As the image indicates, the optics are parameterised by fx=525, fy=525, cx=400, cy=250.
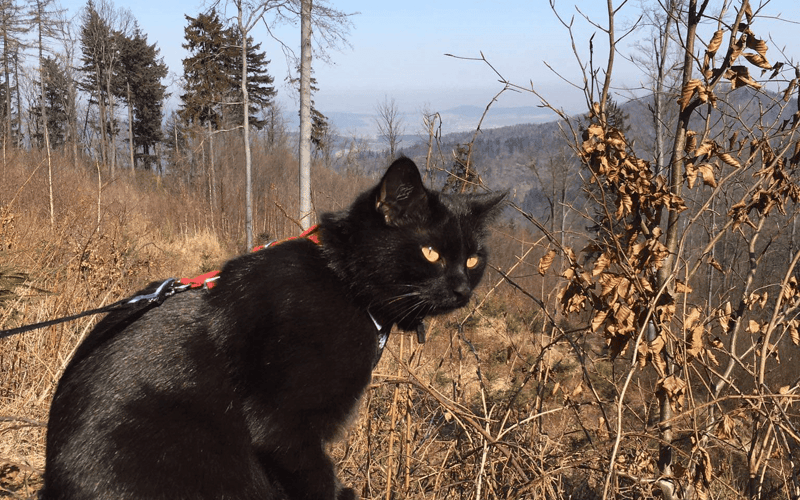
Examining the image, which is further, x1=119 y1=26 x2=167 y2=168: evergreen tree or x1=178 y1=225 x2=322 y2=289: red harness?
x1=119 y1=26 x2=167 y2=168: evergreen tree

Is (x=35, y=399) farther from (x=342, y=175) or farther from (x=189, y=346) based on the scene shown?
(x=342, y=175)

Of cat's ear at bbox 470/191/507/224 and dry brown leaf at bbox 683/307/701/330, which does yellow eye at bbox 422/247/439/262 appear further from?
dry brown leaf at bbox 683/307/701/330

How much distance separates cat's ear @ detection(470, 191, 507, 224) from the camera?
235 cm

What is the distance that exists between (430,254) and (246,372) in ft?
2.87

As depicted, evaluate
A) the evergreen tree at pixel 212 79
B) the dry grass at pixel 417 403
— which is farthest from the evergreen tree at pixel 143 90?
the dry grass at pixel 417 403

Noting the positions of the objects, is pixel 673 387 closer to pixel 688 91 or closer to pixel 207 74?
pixel 688 91

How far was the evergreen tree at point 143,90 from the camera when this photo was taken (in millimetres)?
38984

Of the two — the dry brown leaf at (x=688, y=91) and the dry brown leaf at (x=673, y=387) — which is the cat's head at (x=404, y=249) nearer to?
the dry brown leaf at (x=673, y=387)

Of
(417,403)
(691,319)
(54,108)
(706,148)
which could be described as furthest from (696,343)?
(54,108)

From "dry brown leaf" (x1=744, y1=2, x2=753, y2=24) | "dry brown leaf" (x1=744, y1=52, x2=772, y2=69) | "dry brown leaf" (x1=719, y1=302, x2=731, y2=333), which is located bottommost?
"dry brown leaf" (x1=719, y1=302, x2=731, y2=333)

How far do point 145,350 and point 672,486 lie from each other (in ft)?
7.04

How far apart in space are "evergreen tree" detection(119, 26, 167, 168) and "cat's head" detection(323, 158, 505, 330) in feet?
140

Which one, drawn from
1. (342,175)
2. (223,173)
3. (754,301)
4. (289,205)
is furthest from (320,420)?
(342,175)

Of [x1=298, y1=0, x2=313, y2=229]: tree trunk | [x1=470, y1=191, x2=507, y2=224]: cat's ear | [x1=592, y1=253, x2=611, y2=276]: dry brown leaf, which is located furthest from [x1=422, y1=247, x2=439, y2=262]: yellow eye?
[x1=298, y1=0, x2=313, y2=229]: tree trunk
